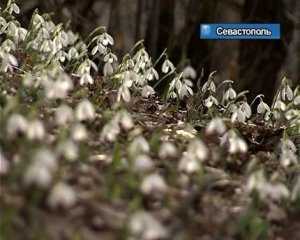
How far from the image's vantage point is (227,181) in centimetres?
409

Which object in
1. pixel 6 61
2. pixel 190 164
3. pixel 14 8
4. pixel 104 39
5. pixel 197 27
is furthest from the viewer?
pixel 197 27

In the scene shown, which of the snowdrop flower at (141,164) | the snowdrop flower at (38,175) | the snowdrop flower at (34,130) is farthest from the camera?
the snowdrop flower at (141,164)

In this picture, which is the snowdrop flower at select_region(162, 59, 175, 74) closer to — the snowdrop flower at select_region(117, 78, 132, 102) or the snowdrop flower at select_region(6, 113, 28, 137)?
the snowdrop flower at select_region(117, 78, 132, 102)

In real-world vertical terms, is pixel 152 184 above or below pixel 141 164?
below

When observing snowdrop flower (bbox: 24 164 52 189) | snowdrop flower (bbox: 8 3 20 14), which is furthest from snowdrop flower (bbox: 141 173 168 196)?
snowdrop flower (bbox: 8 3 20 14)

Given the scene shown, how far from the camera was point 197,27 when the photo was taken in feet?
50.4

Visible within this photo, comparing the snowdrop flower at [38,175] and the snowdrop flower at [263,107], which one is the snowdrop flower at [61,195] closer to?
the snowdrop flower at [38,175]

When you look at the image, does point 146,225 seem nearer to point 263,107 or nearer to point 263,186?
point 263,186

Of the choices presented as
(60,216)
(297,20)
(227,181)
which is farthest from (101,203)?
(297,20)

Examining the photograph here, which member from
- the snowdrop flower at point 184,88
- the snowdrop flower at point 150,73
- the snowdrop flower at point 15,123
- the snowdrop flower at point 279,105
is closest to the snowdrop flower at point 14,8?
the snowdrop flower at point 150,73

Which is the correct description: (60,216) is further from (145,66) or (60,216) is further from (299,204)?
(145,66)

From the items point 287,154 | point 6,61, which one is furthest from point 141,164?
point 6,61

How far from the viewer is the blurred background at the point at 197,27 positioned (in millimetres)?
11969

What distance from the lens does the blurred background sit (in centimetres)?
1197
